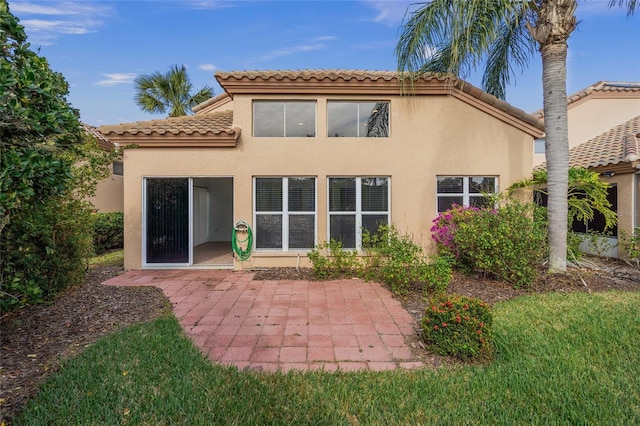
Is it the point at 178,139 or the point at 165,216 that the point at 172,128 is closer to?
the point at 178,139

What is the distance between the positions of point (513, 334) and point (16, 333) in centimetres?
760

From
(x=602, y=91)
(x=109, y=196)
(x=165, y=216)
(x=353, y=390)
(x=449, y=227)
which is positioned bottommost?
(x=353, y=390)

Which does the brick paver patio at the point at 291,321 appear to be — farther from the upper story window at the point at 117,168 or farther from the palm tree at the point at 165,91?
the palm tree at the point at 165,91

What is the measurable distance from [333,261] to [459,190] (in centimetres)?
455

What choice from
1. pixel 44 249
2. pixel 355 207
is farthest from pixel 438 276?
pixel 44 249

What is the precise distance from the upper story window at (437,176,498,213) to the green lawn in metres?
5.13

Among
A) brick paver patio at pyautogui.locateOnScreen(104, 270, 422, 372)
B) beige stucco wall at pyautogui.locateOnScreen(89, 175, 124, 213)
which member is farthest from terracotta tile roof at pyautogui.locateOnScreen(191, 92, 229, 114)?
brick paver patio at pyautogui.locateOnScreen(104, 270, 422, 372)

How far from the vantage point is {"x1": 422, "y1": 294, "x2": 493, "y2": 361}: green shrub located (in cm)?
391

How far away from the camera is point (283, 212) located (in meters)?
8.87

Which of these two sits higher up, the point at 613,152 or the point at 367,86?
the point at 367,86

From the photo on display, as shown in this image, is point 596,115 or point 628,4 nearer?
point 628,4

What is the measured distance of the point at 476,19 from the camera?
6.82 metres

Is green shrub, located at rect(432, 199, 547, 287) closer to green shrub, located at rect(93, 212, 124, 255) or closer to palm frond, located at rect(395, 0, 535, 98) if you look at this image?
palm frond, located at rect(395, 0, 535, 98)

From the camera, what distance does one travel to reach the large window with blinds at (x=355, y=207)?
29.1 feet
